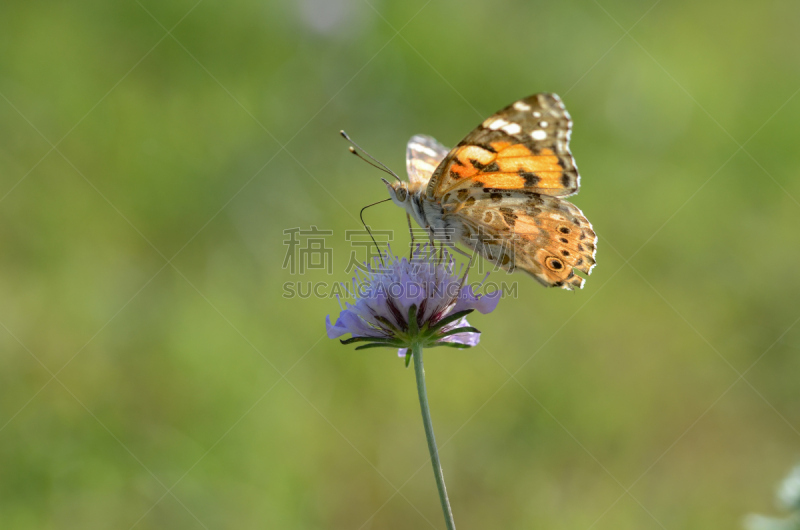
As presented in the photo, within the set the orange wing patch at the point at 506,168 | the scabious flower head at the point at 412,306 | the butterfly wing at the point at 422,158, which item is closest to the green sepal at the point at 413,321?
the scabious flower head at the point at 412,306

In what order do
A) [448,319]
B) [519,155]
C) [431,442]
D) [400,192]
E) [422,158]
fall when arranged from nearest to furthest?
[431,442] < [448,319] < [519,155] < [400,192] < [422,158]

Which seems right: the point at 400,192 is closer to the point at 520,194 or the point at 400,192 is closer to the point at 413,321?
the point at 520,194

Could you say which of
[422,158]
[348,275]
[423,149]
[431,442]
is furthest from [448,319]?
[348,275]

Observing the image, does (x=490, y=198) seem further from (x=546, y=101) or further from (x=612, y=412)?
(x=612, y=412)

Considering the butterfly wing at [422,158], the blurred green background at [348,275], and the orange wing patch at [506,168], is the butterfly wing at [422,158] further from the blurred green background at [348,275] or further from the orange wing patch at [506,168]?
the blurred green background at [348,275]

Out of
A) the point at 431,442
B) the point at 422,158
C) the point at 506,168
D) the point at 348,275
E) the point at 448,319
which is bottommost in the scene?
the point at 431,442
